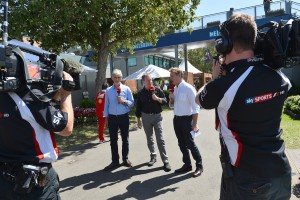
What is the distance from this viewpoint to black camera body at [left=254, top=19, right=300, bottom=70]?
2299 millimetres

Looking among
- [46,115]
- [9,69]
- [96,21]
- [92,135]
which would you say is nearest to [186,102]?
[46,115]

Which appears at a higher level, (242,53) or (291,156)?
(242,53)

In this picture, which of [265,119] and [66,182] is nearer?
[265,119]

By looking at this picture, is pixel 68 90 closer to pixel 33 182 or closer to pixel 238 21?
pixel 33 182

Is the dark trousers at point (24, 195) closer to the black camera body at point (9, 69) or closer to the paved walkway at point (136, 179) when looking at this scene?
the black camera body at point (9, 69)

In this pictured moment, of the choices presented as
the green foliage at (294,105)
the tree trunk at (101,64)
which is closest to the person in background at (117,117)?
the tree trunk at (101,64)

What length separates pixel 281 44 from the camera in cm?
230

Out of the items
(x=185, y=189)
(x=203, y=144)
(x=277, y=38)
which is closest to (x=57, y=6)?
(x=203, y=144)

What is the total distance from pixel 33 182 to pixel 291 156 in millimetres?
5965

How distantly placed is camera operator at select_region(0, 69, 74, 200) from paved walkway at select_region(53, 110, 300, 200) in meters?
2.83

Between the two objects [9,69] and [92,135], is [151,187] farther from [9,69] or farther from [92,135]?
[92,135]

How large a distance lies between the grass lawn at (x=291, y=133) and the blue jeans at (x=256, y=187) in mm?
5795

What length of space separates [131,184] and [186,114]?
1616 millimetres

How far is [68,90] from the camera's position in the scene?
255cm
